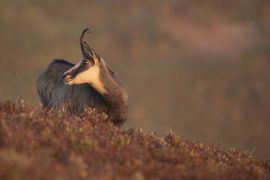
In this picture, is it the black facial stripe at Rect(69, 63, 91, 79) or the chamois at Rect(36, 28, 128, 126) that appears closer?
the black facial stripe at Rect(69, 63, 91, 79)

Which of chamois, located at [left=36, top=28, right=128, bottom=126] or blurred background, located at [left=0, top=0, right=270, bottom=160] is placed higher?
blurred background, located at [left=0, top=0, right=270, bottom=160]

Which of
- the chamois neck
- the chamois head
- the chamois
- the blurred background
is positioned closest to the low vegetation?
the chamois head

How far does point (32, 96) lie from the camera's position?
106 ft

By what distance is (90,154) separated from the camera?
8.62 meters

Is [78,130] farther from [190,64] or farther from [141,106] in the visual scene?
[190,64]

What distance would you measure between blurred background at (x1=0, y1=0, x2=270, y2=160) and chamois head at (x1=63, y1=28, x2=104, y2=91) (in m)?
13.8

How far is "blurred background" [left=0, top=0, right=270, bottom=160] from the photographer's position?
3447cm

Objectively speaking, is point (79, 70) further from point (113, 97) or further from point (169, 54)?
point (169, 54)

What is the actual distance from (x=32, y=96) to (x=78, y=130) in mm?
23250

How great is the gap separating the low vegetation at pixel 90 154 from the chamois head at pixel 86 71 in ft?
8.51

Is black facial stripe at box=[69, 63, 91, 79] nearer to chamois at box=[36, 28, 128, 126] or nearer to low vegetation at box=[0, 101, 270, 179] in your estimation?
chamois at box=[36, 28, 128, 126]

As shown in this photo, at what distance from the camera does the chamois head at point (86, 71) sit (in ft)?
44.2

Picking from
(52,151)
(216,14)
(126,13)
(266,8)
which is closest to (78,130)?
(52,151)

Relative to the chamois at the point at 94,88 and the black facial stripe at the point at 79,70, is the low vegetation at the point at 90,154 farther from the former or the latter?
the chamois at the point at 94,88
